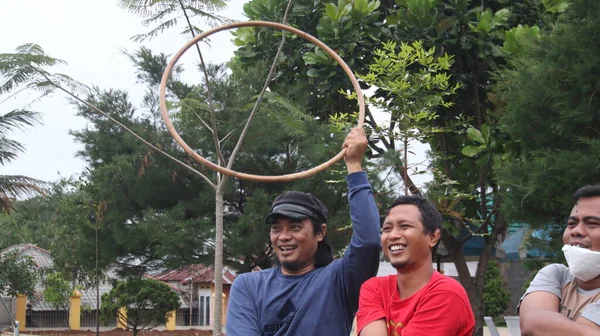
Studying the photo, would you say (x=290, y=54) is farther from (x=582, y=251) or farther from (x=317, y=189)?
(x=582, y=251)

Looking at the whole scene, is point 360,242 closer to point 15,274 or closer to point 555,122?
point 555,122

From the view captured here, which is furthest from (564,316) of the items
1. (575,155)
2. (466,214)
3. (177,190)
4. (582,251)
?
(177,190)

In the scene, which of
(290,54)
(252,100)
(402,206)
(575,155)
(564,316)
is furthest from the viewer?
(252,100)

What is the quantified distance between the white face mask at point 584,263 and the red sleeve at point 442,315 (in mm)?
436

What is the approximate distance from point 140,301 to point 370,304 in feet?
57.6

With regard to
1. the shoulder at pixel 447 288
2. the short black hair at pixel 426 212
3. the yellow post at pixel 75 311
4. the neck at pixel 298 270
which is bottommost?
the yellow post at pixel 75 311

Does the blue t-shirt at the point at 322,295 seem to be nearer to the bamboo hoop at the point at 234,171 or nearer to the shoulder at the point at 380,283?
the shoulder at the point at 380,283

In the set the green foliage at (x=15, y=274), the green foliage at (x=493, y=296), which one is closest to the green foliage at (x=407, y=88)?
Result: the green foliage at (x=493, y=296)

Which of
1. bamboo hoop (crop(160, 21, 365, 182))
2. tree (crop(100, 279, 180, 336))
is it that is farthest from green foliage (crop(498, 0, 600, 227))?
tree (crop(100, 279, 180, 336))

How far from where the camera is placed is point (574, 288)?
3.05m

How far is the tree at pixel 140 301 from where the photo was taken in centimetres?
1941

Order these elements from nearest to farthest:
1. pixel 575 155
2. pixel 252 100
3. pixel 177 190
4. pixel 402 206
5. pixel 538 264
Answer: pixel 402 206 < pixel 575 155 < pixel 538 264 < pixel 252 100 < pixel 177 190

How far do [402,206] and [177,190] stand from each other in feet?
46.3

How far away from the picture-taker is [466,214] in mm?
12805
